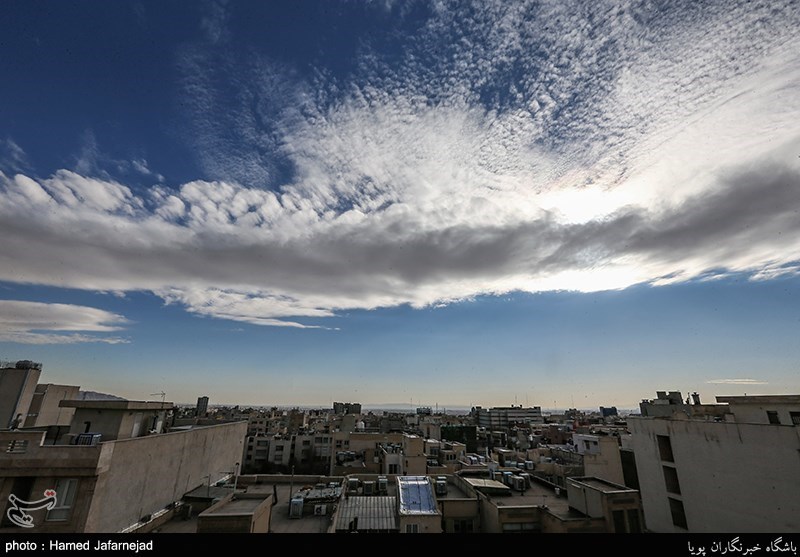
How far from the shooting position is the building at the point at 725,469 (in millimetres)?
19250

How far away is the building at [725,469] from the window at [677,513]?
0.06m

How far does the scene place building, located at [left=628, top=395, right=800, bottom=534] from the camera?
19.2 meters

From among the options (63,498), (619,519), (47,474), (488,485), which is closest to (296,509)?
(63,498)

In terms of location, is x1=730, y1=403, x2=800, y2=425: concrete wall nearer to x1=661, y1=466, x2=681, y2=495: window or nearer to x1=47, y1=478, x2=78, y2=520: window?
x1=661, y1=466, x2=681, y2=495: window

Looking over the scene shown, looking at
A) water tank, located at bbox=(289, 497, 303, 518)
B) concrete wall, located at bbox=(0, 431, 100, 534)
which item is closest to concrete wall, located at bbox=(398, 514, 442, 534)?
water tank, located at bbox=(289, 497, 303, 518)

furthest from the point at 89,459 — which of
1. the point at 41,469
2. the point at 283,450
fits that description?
the point at 283,450

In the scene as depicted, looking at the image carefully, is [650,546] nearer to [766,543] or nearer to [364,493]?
[766,543]

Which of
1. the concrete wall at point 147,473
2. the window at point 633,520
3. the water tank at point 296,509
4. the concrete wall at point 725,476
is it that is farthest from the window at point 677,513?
the concrete wall at point 147,473

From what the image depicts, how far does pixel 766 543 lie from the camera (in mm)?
4789

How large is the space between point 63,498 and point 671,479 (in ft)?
118

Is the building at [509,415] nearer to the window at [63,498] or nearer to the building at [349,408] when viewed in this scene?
the building at [349,408]

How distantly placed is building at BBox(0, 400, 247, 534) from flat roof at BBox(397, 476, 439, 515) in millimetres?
15016

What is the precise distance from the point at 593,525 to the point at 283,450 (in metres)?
68.0

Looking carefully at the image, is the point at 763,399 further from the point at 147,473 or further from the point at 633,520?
the point at 147,473
